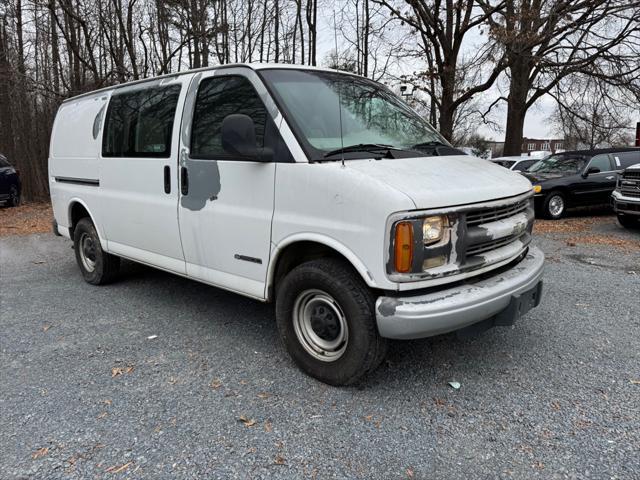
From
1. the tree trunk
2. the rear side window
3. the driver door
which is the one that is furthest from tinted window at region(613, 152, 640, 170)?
the rear side window

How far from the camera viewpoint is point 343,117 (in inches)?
139

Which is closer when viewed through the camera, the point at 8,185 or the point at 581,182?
the point at 581,182

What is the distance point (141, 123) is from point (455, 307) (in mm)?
3354

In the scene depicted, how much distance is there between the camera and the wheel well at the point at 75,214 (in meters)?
5.74

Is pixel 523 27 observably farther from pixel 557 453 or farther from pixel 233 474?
pixel 233 474

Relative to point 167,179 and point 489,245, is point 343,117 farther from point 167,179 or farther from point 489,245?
point 167,179

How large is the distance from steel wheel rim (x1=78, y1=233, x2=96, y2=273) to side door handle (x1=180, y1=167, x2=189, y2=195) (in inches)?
87.8

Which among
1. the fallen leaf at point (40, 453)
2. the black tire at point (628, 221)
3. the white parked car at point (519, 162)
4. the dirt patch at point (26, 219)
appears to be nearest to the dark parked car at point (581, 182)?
the black tire at point (628, 221)

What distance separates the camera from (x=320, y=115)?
342 cm

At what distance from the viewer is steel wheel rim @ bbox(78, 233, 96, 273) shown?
5.64 meters

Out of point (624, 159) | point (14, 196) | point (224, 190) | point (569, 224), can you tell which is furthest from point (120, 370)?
point (14, 196)

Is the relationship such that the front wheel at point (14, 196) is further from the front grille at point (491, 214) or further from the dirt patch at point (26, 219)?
the front grille at point (491, 214)

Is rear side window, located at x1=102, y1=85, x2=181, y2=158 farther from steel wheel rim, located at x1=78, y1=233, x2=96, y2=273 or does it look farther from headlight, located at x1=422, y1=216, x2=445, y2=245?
headlight, located at x1=422, y1=216, x2=445, y2=245

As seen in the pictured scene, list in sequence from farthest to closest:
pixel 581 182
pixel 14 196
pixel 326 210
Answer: pixel 14 196, pixel 581 182, pixel 326 210
